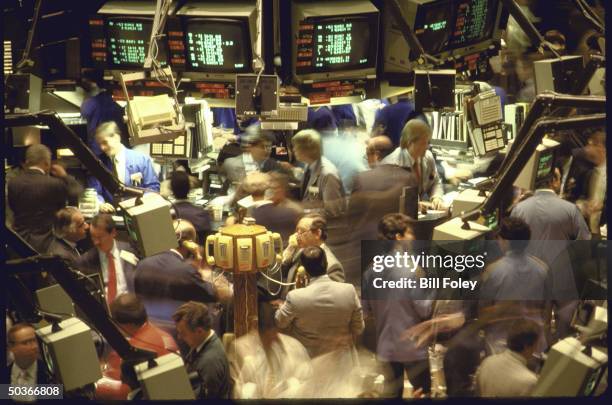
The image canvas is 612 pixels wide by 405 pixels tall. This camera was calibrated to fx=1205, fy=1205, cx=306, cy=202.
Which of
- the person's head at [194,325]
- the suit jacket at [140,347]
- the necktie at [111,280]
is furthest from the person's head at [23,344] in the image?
the necktie at [111,280]

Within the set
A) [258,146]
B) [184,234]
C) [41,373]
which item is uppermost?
[258,146]

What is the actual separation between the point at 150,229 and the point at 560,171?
11.5 ft

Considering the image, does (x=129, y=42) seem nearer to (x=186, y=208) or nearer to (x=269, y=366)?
(x=186, y=208)

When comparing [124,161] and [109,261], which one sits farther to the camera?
[124,161]

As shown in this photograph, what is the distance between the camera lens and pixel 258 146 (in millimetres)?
8883

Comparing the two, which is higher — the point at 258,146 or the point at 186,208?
the point at 258,146

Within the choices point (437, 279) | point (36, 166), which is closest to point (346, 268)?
point (437, 279)

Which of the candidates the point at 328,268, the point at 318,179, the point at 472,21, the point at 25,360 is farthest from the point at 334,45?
the point at 25,360

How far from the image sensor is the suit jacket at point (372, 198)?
807 centimetres

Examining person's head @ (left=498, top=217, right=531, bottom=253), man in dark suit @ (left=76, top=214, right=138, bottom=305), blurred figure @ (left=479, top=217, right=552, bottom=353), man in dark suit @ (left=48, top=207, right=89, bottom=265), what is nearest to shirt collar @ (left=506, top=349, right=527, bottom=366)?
blurred figure @ (left=479, top=217, right=552, bottom=353)

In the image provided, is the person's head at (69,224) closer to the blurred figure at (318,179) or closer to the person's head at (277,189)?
the person's head at (277,189)

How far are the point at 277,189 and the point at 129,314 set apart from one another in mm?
1749

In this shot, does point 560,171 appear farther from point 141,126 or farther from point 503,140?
point 141,126

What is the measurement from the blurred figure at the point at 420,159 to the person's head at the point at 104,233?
2.04m
